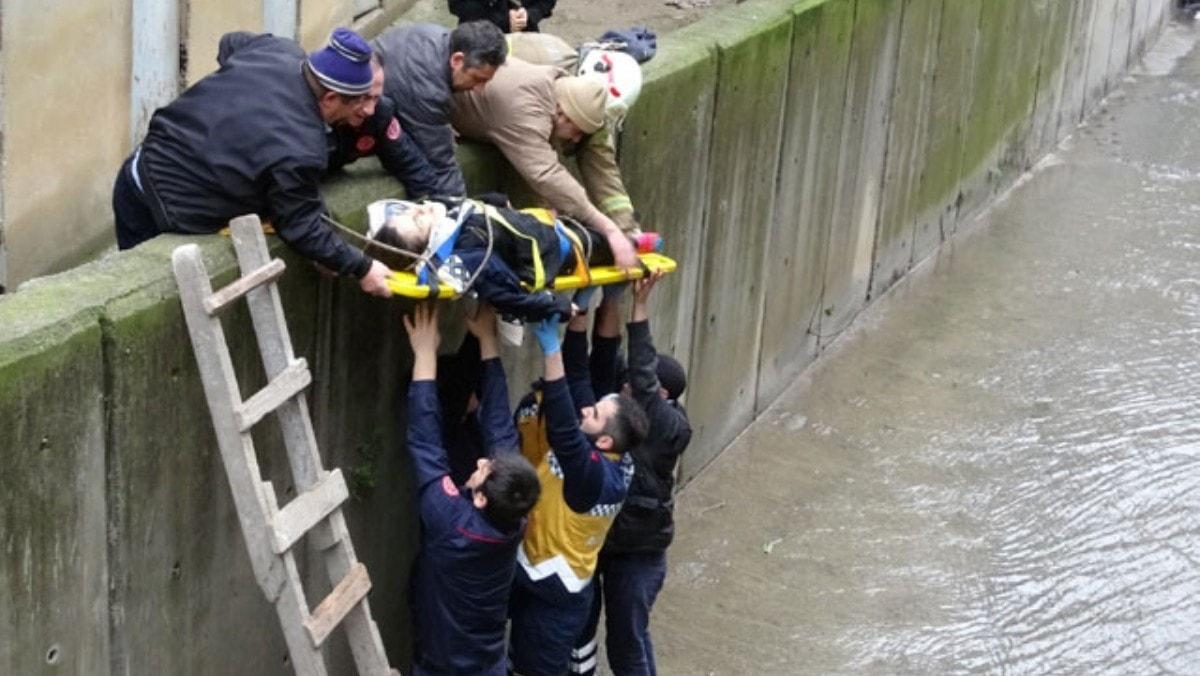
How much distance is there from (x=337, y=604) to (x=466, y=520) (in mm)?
525

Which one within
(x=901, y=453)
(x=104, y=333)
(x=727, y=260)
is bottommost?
(x=901, y=453)

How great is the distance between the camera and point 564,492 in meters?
6.82

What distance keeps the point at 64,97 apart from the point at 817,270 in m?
4.37

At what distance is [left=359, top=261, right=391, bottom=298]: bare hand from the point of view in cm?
614

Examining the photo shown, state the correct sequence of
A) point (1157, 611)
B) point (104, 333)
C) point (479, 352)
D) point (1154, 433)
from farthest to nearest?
point (1154, 433), point (1157, 611), point (479, 352), point (104, 333)

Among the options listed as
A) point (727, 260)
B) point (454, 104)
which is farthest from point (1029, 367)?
point (454, 104)

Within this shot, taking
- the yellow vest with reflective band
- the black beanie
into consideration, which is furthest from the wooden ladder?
the black beanie

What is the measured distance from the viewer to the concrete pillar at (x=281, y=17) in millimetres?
11188

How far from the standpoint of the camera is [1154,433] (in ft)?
35.4

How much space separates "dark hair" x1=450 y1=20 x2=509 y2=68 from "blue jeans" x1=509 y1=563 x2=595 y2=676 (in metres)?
1.77

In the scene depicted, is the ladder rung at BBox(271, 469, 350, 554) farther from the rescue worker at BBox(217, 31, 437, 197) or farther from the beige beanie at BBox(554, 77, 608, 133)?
the beige beanie at BBox(554, 77, 608, 133)

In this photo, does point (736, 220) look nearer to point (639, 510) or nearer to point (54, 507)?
point (639, 510)

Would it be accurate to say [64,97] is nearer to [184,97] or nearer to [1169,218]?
[184,97]

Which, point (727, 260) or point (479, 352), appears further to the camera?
point (727, 260)
